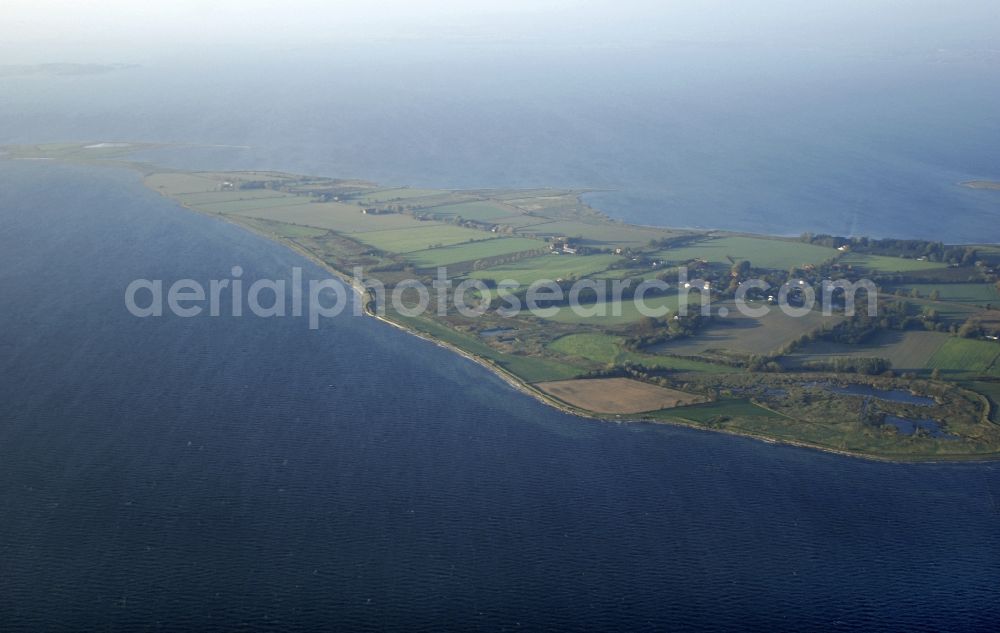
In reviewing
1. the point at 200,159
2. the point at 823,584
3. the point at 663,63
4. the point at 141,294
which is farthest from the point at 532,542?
the point at 663,63

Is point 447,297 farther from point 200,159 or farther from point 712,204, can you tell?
point 200,159

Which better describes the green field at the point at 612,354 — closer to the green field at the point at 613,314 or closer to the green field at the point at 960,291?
the green field at the point at 613,314

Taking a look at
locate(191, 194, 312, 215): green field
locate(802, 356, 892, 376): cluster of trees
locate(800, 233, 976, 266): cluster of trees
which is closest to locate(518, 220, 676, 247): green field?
locate(800, 233, 976, 266): cluster of trees

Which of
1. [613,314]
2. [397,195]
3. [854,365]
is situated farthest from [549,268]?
[397,195]

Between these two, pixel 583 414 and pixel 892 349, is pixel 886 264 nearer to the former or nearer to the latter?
pixel 892 349

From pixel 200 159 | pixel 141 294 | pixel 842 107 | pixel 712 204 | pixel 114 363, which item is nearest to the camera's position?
pixel 114 363

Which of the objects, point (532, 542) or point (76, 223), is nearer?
point (532, 542)
